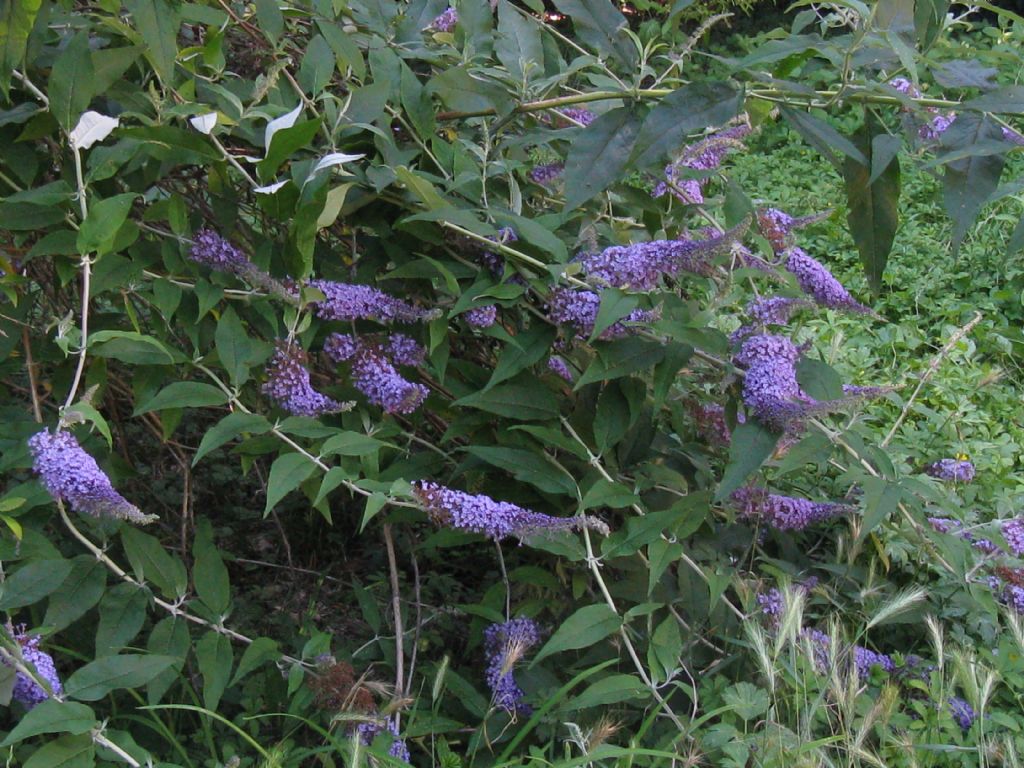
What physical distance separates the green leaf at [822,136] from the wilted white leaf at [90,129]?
3.70 ft

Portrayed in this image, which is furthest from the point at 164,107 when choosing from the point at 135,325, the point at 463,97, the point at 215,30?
the point at 463,97

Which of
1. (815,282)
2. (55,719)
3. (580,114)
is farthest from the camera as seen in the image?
(580,114)

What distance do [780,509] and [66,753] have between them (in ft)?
4.82

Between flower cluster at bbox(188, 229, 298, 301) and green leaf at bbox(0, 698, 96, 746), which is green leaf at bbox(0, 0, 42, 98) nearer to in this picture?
flower cluster at bbox(188, 229, 298, 301)

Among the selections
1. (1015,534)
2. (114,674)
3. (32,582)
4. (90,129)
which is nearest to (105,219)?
(90,129)

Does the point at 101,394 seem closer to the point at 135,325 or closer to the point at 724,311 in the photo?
the point at 135,325

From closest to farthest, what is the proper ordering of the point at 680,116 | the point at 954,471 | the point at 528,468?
the point at 680,116 < the point at 528,468 < the point at 954,471

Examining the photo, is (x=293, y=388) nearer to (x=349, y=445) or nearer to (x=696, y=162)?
(x=349, y=445)

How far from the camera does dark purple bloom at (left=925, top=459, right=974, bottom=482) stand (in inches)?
114

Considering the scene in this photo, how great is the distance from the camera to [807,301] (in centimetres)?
214

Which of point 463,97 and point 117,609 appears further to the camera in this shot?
point 463,97

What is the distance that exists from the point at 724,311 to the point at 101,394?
1906 millimetres

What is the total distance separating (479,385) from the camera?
2.32m

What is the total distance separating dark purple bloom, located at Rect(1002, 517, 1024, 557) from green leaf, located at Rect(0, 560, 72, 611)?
1.92 m
